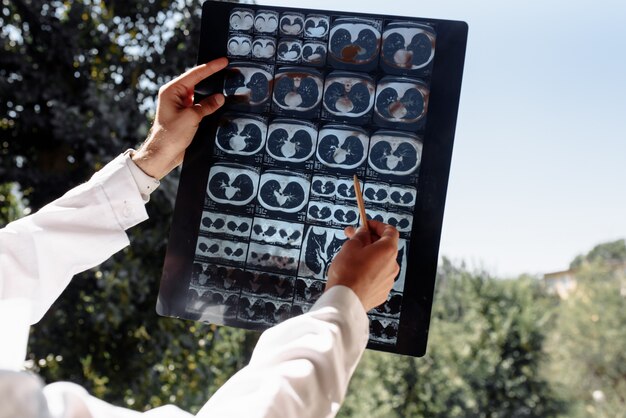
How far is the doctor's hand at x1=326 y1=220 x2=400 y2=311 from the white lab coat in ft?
0.06

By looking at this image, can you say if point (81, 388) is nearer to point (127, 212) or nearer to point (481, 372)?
point (127, 212)

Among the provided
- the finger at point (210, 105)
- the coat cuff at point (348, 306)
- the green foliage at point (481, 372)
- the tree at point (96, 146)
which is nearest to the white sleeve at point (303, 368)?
the coat cuff at point (348, 306)

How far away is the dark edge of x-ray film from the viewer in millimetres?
811

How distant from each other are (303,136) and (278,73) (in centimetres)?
8

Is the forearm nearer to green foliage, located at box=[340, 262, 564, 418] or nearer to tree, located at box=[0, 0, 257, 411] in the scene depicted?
tree, located at box=[0, 0, 257, 411]

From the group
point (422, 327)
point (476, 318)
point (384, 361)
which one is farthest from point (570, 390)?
point (422, 327)

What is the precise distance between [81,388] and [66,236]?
1.20ft

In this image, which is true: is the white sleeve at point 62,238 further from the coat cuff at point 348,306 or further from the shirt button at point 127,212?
the coat cuff at point 348,306

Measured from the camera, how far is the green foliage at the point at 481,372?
309 inches

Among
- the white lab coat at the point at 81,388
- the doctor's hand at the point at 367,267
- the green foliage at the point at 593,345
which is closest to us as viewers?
the white lab coat at the point at 81,388

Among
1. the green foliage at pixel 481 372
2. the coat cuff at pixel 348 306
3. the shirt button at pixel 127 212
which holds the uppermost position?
the shirt button at pixel 127 212

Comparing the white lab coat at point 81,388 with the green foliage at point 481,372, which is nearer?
the white lab coat at point 81,388

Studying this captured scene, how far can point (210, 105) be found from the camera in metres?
0.87

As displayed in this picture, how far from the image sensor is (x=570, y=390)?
1098 centimetres
